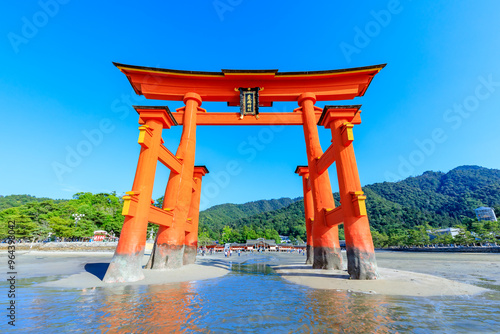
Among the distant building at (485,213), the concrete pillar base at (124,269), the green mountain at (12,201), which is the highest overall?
the green mountain at (12,201)

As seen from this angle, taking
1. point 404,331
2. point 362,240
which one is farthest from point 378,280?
point 404,331

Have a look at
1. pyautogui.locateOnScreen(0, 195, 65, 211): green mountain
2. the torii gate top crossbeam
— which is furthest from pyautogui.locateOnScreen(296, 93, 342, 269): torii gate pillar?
pyautogui.locateOnScreen(0, 195, 65, 211): green mountain

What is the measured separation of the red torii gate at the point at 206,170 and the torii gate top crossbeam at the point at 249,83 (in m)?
0.06

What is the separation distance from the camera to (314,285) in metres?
6.85

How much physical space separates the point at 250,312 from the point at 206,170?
13.0 metres

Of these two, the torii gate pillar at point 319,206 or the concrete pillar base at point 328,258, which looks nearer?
the concrete pillar base at point 328,258

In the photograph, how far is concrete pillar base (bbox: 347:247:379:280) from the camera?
7398 mm

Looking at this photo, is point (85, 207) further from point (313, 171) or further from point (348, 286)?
point (348, 286)

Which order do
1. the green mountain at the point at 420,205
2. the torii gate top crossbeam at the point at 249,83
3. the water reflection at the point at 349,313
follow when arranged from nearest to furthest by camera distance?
1. the water reflection at the point at 349,313
2. the torii gate top crossbeam at the point at 249,83
3. the green mountain at the point at 420,205

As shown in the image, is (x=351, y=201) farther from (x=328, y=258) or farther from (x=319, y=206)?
(x=328, y=258)

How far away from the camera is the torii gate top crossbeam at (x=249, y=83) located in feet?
42.1

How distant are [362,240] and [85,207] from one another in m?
50.3

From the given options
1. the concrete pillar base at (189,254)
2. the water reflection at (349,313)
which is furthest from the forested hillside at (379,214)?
the water reflection at (349,313)

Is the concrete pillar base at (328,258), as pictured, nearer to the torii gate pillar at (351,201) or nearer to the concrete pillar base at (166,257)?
the torii gate pillar at (351,201)
